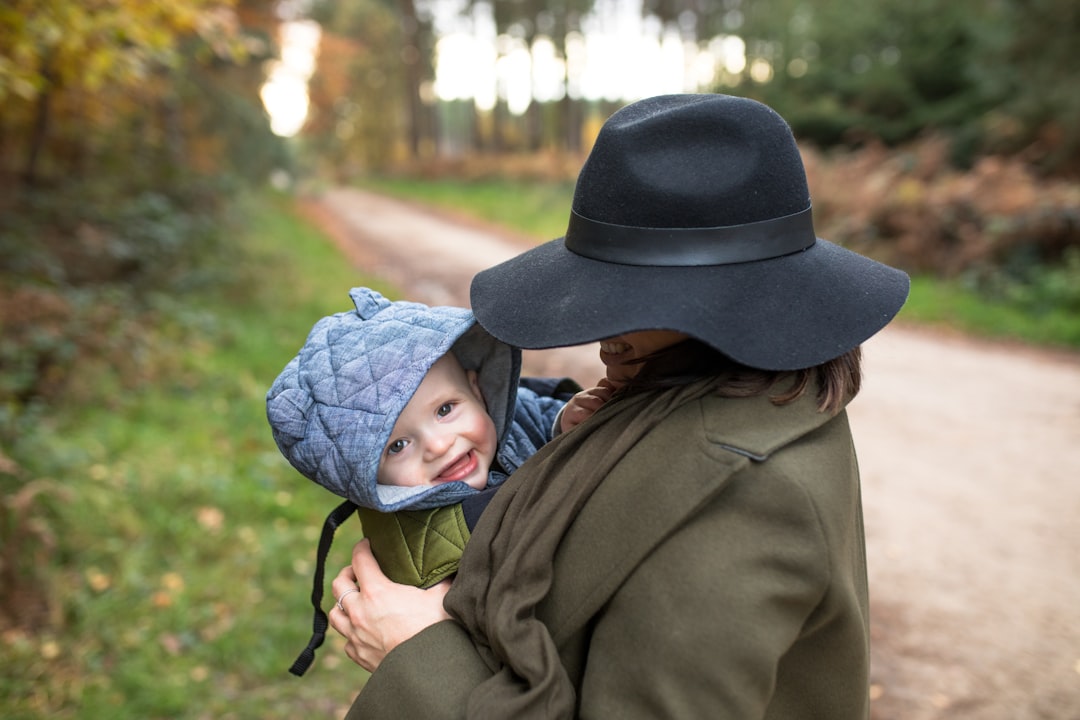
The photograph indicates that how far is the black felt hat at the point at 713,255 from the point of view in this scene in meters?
1.22

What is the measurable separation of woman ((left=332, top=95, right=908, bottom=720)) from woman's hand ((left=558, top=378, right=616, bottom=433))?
10cm

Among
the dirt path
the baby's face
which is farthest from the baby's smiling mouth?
the dirt path

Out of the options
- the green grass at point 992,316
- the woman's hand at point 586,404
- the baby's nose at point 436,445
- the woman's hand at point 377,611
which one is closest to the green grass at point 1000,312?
the green grass at point 992,316

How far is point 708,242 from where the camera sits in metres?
1.25

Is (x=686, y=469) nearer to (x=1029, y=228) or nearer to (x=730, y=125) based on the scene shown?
(x=730, y=125)

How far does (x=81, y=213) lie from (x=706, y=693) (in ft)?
28.4

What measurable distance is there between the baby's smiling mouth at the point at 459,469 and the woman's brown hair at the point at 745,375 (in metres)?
0.46

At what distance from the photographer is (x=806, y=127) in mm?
15492

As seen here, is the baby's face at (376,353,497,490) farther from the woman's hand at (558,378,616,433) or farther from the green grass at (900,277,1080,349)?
the green grass at (900,277,1080,349)

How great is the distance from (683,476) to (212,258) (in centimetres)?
916

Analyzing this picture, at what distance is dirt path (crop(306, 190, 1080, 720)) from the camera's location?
3.48 m

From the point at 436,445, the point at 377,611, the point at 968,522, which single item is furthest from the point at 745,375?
the point at 968,522

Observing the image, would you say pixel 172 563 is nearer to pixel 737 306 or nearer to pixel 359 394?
pixel 359 394

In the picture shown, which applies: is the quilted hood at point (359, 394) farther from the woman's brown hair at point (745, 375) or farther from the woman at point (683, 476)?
the woman's brown hair at point (745, 375)
